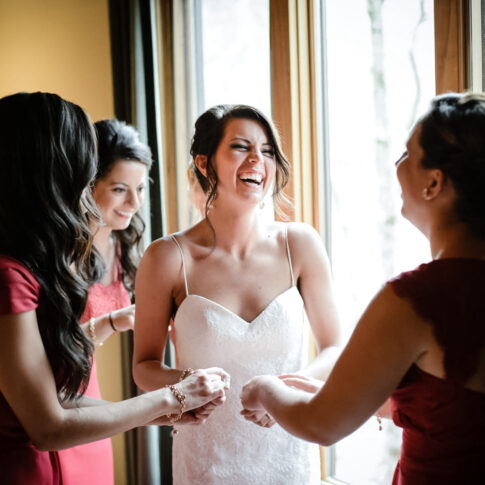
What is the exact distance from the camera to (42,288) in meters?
1.15

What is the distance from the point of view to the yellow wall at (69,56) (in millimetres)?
3109

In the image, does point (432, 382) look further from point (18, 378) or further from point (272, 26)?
point (272, 26)

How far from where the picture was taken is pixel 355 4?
2.11 m

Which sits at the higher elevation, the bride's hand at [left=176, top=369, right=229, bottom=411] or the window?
the window

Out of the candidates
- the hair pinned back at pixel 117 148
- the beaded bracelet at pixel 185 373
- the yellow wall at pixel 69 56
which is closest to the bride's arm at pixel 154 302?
the beaded bracelet at pixel 185 373

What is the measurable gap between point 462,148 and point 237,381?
1.00 meters

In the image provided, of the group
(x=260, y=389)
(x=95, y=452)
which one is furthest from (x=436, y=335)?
(x=95, y=452)

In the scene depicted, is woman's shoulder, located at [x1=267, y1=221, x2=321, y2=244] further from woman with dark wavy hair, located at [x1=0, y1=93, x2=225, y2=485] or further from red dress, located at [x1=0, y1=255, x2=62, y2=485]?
red dress, located at [x1=0, y1=255, x2=62, y2=485]

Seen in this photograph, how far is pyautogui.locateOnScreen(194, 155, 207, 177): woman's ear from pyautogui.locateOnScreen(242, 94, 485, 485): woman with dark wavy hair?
88cm

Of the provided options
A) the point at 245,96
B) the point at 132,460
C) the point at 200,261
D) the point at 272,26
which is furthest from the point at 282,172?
the point at 132,460

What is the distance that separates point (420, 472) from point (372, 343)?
28 cm

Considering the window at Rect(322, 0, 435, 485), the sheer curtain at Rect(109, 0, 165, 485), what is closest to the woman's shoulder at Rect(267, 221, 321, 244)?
the window at Rect(322, 0, 435, 485)

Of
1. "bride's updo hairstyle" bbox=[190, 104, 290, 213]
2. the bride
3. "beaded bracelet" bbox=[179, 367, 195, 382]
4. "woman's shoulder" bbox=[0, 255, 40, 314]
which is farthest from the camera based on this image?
Result: "bride's updo hairstyle" bbox=[190, 104, 290, 213]

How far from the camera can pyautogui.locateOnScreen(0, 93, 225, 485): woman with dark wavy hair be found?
42.7 inches
